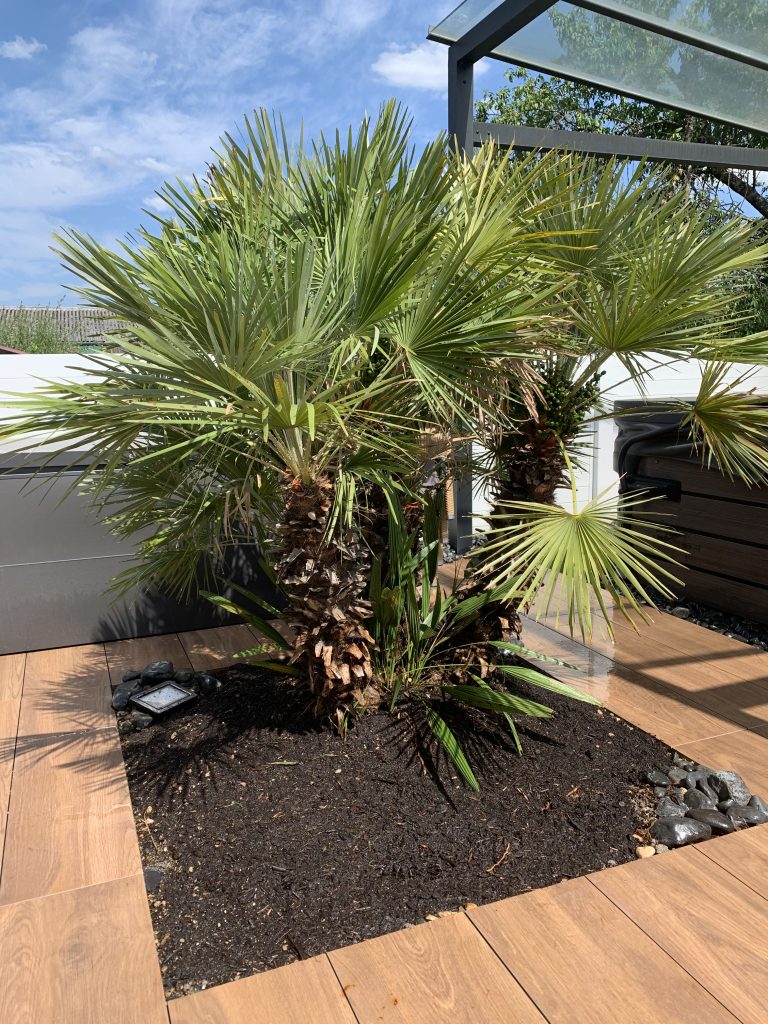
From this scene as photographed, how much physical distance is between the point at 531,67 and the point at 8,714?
383 centimetres

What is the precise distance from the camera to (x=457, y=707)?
2416 mm

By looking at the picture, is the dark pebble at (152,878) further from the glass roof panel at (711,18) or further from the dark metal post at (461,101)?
the glass roof panel at (711,18)

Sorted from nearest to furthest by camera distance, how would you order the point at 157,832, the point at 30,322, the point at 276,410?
the point at 276,410 → the point at 157,832 → the point at 30,322

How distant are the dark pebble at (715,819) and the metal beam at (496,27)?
2.96m

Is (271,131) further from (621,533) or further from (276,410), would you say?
(621,533)

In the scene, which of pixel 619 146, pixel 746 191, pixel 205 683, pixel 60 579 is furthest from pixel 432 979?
pixel 746 191

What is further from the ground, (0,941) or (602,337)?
(602,337)

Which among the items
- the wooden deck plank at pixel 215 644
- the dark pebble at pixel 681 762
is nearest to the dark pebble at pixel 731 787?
the dark pebble at pixel 681 762

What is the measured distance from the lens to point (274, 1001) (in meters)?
1.41

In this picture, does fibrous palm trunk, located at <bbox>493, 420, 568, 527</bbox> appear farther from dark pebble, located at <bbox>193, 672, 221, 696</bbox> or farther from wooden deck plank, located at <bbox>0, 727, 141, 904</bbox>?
wooden deck plank, located at <bbox>0, 727, 141, 904</bbox>

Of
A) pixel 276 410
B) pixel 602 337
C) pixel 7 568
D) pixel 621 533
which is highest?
pixel 602 337

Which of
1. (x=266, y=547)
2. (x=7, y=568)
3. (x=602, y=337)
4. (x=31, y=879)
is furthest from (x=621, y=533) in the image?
(x=7, y=568)

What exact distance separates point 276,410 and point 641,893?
1.32m

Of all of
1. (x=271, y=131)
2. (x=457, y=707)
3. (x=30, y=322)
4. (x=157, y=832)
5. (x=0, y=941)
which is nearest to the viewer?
(x=0, y=941)
